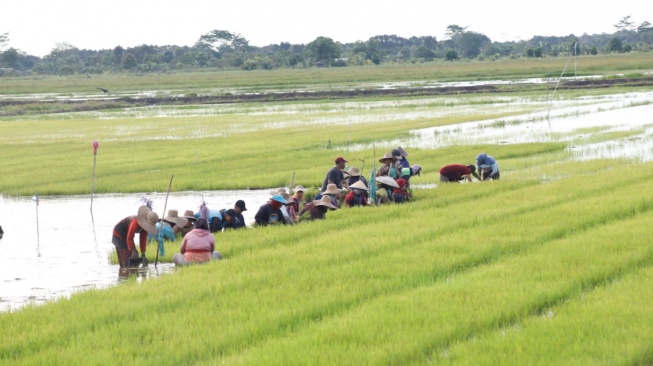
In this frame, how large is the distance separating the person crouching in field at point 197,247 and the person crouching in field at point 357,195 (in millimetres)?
A: 4553

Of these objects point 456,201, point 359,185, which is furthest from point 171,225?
point 456,201

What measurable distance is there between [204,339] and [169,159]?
19419 mm

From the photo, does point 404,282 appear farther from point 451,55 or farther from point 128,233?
point 451,55

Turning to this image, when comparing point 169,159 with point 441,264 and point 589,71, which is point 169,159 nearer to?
point 441,264

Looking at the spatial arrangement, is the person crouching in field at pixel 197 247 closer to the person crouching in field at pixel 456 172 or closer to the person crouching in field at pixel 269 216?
the person crouching in field at pixel 269 216

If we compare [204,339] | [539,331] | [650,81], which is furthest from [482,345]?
[650,81]

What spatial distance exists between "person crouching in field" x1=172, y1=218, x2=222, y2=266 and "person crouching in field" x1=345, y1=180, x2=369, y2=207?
4.55 meters

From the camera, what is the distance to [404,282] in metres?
10.0

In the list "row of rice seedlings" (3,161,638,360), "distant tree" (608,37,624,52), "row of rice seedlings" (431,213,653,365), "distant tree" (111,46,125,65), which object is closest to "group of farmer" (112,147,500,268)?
"row of rice seedlings" (3,161,638,360)

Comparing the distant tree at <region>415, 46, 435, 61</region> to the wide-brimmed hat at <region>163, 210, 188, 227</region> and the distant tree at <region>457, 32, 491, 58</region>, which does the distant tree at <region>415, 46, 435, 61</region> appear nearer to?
the distant tree at <region>457, 32, 491, 58</region>

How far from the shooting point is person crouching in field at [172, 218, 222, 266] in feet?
39.2

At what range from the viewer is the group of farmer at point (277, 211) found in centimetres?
1200

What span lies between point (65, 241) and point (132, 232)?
12.8ft

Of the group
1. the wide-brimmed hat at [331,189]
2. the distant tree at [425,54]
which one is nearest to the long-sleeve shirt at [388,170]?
the wide-brimmed hat at [331,189]
